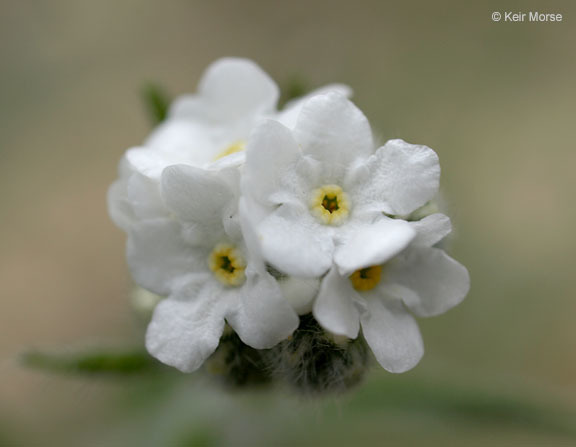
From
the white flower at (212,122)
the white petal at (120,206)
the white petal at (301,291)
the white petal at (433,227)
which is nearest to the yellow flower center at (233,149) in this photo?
the white flower at (212,122)

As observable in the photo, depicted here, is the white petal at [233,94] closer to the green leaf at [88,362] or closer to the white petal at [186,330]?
the white petal at [186,330]

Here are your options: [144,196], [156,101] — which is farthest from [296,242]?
[156,101]

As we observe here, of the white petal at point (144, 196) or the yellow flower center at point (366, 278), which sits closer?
Answer: the yellow flower center at point (366, 278)

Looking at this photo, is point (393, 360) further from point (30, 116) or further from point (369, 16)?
point (30, 116)

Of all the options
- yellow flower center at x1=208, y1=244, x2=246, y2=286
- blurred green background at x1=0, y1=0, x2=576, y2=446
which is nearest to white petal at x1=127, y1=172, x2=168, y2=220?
yellow flower center at x1=208, y1=244, x2=246, y2=286

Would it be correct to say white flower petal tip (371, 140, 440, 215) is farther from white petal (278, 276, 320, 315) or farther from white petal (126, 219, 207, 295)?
white petal (126, 219, 207, 295)

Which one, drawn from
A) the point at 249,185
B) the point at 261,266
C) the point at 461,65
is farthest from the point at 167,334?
the point at 461,65
